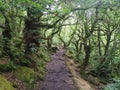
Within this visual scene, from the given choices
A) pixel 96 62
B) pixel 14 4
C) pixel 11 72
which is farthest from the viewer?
pixel 96 62

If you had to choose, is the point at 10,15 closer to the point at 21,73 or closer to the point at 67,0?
the point at 21,73

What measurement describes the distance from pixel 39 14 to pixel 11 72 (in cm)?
471

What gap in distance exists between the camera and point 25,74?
46.6 feet

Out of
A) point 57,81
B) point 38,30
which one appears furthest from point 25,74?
point 38,30

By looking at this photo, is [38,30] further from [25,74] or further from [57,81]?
[25,74]

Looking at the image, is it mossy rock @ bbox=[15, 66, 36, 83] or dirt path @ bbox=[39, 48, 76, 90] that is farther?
dirt path @ bbox=[39, 48, 76, 90]

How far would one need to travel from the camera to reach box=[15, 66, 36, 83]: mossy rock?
535 inches

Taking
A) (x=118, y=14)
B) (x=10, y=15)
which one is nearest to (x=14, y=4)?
(x=10, y=15)

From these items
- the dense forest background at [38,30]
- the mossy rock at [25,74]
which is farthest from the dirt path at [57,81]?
the mossy rock at [25,74]

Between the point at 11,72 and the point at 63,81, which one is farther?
the point at 63,81

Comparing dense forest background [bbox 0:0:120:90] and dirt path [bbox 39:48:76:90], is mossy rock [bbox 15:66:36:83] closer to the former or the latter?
dense forest background [bbox 0:0:120:90]

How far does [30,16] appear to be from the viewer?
15758mm

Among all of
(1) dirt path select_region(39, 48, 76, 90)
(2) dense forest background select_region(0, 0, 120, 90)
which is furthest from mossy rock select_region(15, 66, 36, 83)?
(1) dirt path select_region(39, 48, 76, 90)

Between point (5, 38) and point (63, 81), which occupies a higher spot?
point (5, 38)
